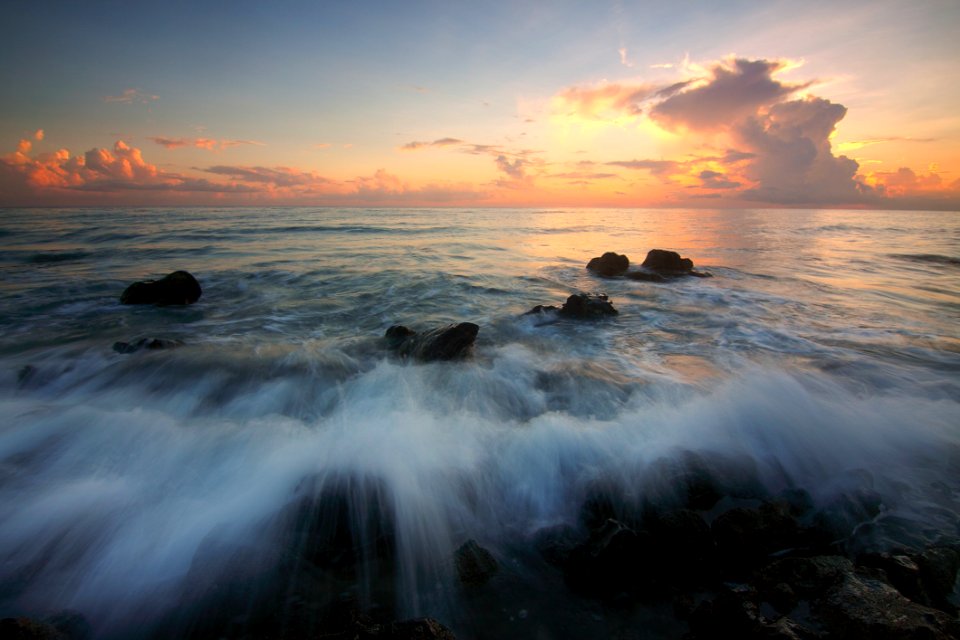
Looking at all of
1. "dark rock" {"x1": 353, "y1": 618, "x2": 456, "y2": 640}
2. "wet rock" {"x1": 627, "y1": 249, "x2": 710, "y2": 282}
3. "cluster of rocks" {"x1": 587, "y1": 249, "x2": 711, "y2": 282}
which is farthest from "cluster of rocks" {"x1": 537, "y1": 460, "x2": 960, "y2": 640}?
"cluster of rocks" {"x1": 587, "y1": 249, "x2": 711, "y2": 282}

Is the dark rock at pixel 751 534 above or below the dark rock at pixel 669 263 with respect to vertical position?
below

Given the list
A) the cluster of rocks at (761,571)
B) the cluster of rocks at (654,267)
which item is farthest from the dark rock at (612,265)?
the cluster of rocks at (761,571)

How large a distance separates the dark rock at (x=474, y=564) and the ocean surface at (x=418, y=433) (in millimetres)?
107

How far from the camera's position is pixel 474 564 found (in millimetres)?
3133

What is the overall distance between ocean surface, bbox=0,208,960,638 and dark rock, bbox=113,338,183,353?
36cm

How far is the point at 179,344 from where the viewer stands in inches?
296

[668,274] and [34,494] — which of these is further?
[668,274]

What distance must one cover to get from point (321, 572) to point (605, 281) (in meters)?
14.0

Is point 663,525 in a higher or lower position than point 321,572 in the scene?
higher

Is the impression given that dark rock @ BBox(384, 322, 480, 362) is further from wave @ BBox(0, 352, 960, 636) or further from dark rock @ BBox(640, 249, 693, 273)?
dark rock @ BBox(640, 249, 693, 273)

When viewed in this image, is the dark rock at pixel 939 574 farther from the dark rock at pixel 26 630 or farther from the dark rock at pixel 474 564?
the dark rock at pixel 26 630

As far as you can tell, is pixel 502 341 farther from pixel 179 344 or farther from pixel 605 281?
pixel 605 281

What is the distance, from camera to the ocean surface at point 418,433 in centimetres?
321

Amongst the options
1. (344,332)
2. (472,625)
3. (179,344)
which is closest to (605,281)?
(344,332)
